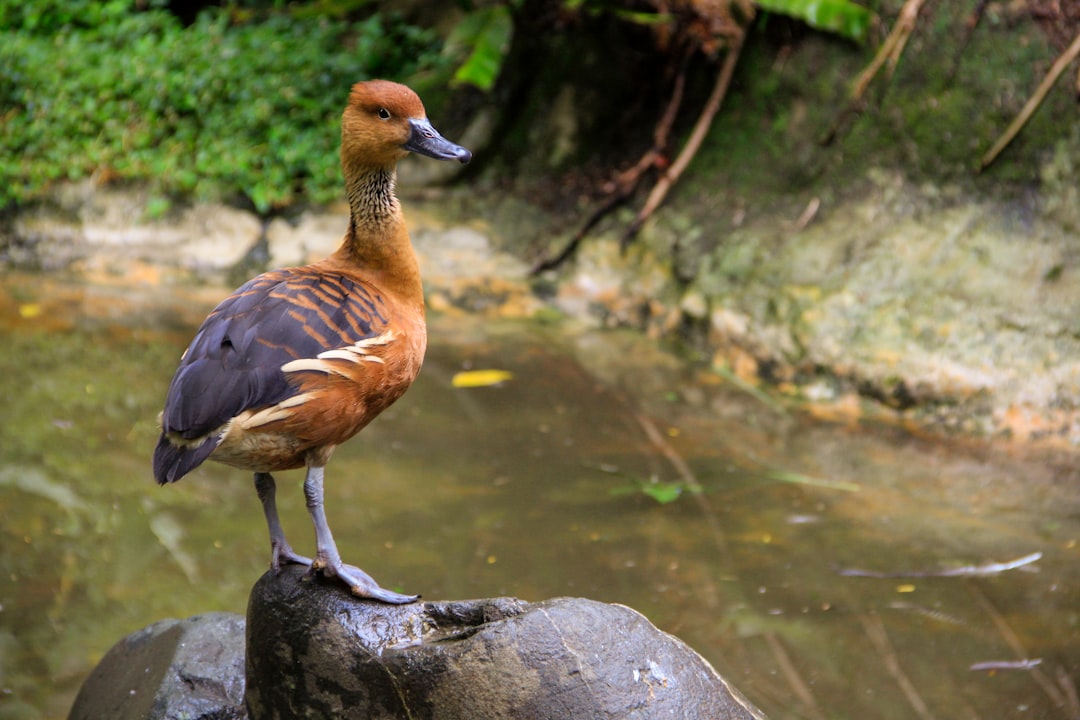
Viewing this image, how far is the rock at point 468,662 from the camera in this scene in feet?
8.89

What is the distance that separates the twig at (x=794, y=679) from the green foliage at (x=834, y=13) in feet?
13.9

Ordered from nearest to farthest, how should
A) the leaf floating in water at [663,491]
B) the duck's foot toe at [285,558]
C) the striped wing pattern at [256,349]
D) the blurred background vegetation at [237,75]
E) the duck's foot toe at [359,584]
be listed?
1. the striped wing pattern at [256,349]
2. the duck's foot toe at [359,584]
3. the duck's foot toe at [285,558]
4. the leaf floating in water at [663,491]
5. the blurred background vegetation at [237,75]

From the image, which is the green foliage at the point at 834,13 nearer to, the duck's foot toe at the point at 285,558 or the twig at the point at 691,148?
the twig at the point at 691,148

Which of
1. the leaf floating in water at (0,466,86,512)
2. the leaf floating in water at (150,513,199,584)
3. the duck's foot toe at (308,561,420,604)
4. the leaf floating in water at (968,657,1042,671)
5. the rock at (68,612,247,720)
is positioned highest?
the duck's foot toe at (308,561,420,604)

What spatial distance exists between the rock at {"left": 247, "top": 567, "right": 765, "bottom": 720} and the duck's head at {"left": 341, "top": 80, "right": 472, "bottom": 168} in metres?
1.40

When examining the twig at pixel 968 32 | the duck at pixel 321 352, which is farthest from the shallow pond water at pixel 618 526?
the twig at pixel 968 32


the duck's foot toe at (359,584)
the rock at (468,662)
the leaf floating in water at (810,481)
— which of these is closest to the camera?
the rock at (468,662)

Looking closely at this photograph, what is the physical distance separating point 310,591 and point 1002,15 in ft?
18.0

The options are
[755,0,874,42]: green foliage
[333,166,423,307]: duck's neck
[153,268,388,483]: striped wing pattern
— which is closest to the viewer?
[153,268,388,483]: striped wing pattern

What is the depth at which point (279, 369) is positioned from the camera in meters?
2.99

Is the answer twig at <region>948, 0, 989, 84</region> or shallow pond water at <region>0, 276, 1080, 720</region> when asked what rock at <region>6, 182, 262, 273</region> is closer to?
shallow pond water at <region>0, 276, 1080, 720</region>

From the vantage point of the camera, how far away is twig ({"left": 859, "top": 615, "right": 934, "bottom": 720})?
3841mm

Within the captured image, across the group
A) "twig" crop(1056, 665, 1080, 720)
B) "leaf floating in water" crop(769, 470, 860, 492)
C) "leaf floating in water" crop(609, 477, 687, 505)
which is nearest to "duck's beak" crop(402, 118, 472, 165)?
"leaf floating in water" crop(609, 477, 687, 505)

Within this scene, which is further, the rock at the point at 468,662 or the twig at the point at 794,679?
the twig at the point at 794,679
